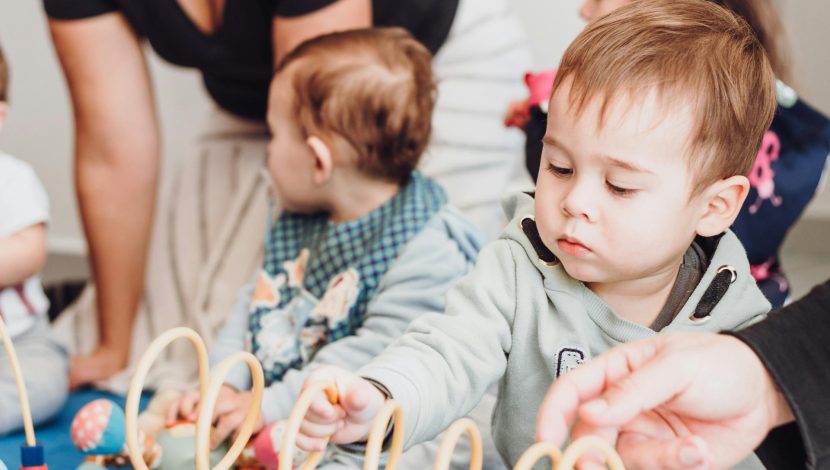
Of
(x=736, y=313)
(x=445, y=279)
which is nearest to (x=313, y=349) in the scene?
(x=445, y=279)

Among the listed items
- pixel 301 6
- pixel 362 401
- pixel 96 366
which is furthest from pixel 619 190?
pixel 96 366

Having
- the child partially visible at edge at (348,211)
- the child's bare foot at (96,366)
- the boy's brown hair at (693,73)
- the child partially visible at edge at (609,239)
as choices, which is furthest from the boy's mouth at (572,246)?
the child's bare foot at (96,366)

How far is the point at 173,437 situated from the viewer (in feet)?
3.87

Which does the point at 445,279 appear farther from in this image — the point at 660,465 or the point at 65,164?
the point at 65,164

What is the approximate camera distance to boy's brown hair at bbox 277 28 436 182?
131 centimetres

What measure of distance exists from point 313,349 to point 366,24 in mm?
504

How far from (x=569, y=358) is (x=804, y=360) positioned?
0.75 ft

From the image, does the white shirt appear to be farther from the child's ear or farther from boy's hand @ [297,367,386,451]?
boy's hand @ [297,367,386,451]

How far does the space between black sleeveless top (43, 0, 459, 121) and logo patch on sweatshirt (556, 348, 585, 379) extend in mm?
823

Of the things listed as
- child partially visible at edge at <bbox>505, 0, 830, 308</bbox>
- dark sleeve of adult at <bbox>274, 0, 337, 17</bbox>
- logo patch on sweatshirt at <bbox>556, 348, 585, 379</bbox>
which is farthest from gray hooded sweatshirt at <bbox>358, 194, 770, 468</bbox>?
dark sleeve of adult at <bbox>274, 0, 337, 17</bbox>

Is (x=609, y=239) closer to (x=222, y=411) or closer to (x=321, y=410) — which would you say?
(x=321, y=410)

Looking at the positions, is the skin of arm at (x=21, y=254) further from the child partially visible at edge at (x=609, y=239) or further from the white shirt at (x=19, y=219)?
the child partially visible at edge at (x=609, y=239)

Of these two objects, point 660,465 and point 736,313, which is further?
point 736,313

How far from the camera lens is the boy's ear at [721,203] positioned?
2.82 feet
